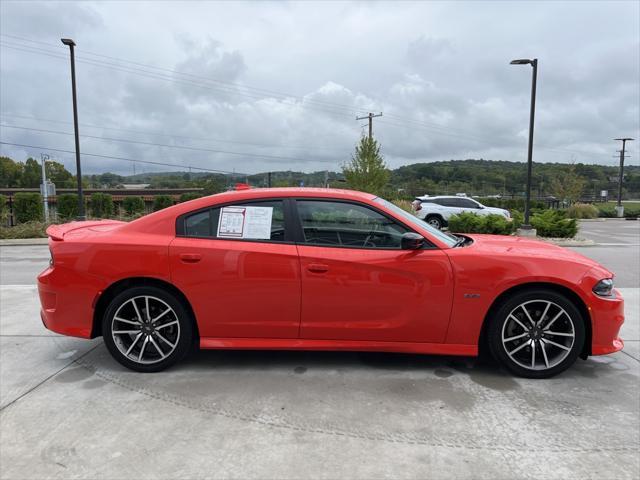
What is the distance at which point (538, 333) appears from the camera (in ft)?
11.8

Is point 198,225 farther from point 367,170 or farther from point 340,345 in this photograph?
point 367,170

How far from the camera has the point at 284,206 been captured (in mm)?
3770

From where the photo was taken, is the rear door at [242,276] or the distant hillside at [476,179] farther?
the distant hillside at [476,179]

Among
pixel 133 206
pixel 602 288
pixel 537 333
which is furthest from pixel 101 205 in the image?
pixel 602 288

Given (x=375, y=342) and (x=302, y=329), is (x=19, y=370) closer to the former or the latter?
(x=302, y=329)

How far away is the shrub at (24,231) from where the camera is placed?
56.5 ft

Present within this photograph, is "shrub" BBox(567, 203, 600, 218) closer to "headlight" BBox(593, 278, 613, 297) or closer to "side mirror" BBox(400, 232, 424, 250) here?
"headlight" BBox(593, 278, 613, 297)

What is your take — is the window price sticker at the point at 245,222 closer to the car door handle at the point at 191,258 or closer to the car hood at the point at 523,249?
the car door handle at the point at 191,258

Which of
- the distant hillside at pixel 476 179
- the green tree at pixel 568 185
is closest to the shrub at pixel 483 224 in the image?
the green tree at pixel 568 185

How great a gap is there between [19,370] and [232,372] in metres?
1.82

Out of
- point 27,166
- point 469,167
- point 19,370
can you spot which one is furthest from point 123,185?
point 469,167

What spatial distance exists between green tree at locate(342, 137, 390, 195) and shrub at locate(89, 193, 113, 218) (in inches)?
517

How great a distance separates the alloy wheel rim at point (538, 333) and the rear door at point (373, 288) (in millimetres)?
539

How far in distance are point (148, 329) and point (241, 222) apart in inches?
45.5
